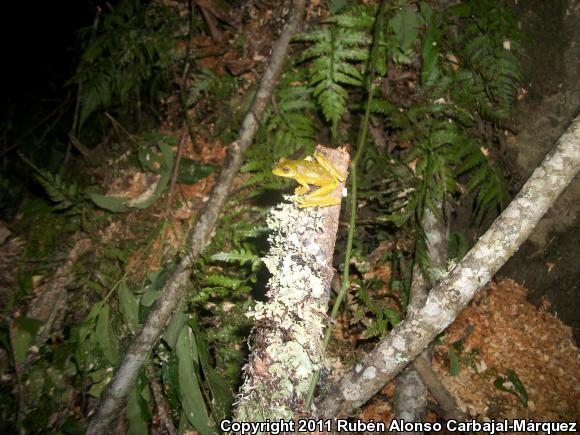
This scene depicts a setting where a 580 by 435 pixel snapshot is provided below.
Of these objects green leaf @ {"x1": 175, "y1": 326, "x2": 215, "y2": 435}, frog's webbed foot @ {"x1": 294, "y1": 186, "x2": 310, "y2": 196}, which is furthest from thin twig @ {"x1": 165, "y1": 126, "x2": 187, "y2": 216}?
frog's webbed foot @ {"x1": 294, "y1": 186, "x2": 310, "y2": 196}

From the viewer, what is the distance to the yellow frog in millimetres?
1707

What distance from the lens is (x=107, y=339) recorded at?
9.50 feet

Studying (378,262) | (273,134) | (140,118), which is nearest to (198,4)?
(140,118)

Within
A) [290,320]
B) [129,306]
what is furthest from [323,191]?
[129,306]

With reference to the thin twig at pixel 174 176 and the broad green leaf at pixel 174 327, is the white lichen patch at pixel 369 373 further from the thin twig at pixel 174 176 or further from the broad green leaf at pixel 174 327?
the thin twig at pixel 174 176

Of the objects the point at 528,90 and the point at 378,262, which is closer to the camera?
the point at 378,262

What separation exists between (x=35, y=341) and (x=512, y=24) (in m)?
5.25

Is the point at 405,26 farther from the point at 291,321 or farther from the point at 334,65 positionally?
the point at 291,321

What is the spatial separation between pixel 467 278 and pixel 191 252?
203 cm

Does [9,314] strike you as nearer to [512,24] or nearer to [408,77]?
[408,77]

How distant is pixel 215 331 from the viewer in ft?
9.21

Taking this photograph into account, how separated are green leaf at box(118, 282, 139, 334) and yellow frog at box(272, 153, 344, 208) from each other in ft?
6.51

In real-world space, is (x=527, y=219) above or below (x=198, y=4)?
below

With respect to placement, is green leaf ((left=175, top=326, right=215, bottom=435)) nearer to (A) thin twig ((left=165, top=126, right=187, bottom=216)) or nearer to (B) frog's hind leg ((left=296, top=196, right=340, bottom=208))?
(A) thin twig ((left=165, top=126, right=187, bottom=216))
